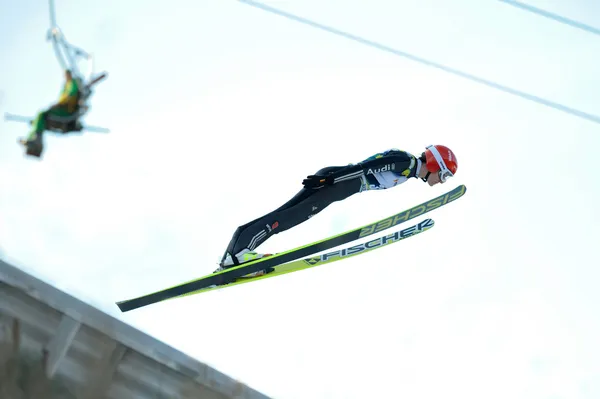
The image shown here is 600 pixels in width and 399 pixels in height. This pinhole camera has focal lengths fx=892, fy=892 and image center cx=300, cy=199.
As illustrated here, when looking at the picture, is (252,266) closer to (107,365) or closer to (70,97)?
(107,365)

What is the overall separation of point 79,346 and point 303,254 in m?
4.12

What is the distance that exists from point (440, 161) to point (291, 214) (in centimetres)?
206

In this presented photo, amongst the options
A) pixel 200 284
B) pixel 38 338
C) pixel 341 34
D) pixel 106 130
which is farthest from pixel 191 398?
pixel 341 34

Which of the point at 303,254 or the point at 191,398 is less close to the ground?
the point at 303,254

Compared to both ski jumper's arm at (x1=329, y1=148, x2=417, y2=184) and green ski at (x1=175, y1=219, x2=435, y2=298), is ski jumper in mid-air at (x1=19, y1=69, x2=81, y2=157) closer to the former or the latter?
green ski at (x1=175, y1=219, x2=435, y2=298)

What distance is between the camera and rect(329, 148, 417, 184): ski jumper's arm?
10.7m

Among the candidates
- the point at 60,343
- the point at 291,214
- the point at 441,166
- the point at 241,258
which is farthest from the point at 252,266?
the point at 60,343

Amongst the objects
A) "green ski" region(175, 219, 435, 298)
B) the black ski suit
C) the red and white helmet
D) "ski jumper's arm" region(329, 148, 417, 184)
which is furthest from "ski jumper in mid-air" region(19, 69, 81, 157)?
the red and white helmet

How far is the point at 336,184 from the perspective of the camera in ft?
35.2

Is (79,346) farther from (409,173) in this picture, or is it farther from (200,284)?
(409,173)

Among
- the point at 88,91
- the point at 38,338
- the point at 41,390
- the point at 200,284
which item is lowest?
the point at 41,390

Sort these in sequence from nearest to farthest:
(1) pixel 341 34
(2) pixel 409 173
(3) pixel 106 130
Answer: (3) pixel 106 130 → (1) pixel 341 34 → (2) pixel 409 173

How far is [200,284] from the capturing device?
10.4 metres

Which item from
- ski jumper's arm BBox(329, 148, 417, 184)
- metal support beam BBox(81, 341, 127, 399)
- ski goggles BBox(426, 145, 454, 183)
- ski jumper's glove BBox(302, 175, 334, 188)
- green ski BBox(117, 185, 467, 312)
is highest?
ski goggles BBox(426, 145, 454, 183)
